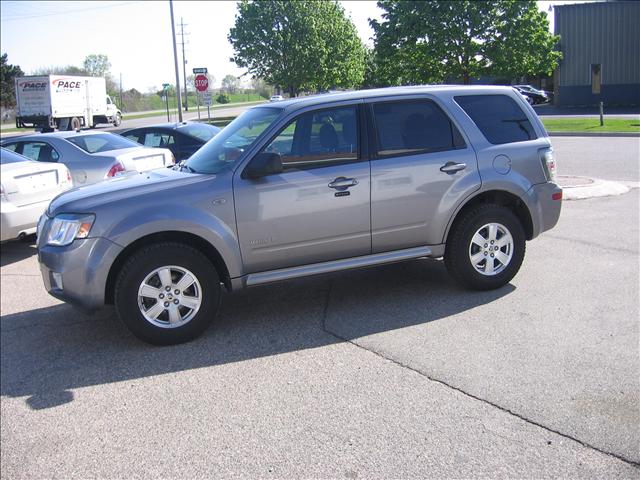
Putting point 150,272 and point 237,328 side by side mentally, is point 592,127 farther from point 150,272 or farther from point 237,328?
point 150,272

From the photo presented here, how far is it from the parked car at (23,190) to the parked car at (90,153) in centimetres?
77

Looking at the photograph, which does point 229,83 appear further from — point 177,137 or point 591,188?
point 591,188

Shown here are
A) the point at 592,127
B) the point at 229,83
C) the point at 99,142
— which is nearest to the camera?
the point at 99,142

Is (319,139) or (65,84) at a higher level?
(65,84)

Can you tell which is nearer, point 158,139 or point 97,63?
point 158,139

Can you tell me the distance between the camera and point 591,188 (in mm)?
11078

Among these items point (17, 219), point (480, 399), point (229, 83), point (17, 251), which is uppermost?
point (229, 83)

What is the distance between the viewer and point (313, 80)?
46312mm

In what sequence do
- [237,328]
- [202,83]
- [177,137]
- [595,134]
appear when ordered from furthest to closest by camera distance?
1. [202,83]
2. [595,134]
3. [177,137]
4. [237,328]

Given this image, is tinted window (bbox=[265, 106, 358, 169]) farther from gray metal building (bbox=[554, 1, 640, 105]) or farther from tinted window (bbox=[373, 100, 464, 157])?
gray metal building (bbox=[554, 1, 640, 105])

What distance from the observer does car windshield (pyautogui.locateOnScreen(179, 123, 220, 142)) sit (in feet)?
41.2

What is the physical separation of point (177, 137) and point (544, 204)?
8071mm

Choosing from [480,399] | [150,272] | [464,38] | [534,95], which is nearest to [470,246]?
[480,399]

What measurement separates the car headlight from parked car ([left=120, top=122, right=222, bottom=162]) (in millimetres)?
7150
